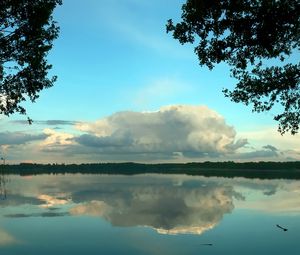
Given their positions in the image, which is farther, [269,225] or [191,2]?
[269,225]

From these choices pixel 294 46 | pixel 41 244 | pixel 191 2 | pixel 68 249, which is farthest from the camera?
pixel 41 244

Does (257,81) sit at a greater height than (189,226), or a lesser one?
greater

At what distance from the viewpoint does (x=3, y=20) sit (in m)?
19.4

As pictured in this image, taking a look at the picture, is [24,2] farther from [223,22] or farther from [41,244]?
[41,244]

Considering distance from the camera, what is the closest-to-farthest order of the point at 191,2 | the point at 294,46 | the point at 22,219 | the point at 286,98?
the point at 191,2 < the point at 294,46 < the point at 286,98 < the point at 22,219

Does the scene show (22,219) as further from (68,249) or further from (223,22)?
(223,22)

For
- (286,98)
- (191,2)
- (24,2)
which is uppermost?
(24,2)

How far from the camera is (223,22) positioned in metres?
16.3

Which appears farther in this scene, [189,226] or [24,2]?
[189,226]

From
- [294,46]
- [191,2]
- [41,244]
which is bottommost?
[41,244]

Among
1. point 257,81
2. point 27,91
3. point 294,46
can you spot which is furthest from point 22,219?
point 294,46

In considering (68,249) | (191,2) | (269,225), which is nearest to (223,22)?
(191,2)

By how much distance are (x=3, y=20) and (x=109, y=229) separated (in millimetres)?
15959

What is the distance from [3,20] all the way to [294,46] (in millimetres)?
13294
